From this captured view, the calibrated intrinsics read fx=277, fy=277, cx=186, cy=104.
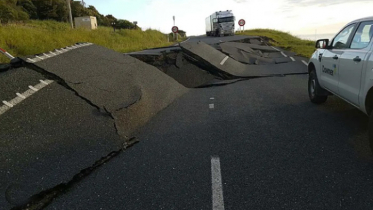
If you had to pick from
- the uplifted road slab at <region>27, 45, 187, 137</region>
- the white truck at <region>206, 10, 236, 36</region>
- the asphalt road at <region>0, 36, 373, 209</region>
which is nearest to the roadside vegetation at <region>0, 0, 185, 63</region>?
the uplifted road slab at <region>27, 45, 187, 137</region>

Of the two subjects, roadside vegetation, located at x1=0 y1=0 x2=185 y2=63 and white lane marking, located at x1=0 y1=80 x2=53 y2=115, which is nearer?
white lane marking, located at x1=0 y1=80 x2=53 y2=115

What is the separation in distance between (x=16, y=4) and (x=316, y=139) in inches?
1721

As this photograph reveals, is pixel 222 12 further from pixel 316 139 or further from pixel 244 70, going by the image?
pixel 316 139

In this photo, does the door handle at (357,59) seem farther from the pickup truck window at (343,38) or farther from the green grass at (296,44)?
the green grass at (296,44)

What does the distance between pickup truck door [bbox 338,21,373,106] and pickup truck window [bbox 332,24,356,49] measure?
277 mm

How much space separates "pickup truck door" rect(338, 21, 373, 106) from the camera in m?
4.11

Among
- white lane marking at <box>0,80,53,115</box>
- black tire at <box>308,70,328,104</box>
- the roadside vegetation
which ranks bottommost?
black tire at <box>308,70,328,104</box>

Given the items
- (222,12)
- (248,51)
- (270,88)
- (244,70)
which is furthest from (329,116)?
(222,12)

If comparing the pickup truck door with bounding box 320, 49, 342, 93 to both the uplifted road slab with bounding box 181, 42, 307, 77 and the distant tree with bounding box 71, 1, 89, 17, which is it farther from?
the distant tree with bounding box 71, 1, 89, 17

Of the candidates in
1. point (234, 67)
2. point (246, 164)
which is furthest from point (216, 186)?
point (234, 67)

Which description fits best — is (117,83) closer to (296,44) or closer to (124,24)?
(296,44)

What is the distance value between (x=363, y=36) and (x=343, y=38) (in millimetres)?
894

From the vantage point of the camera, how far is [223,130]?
5.26 m

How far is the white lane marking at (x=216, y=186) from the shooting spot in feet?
9.86
